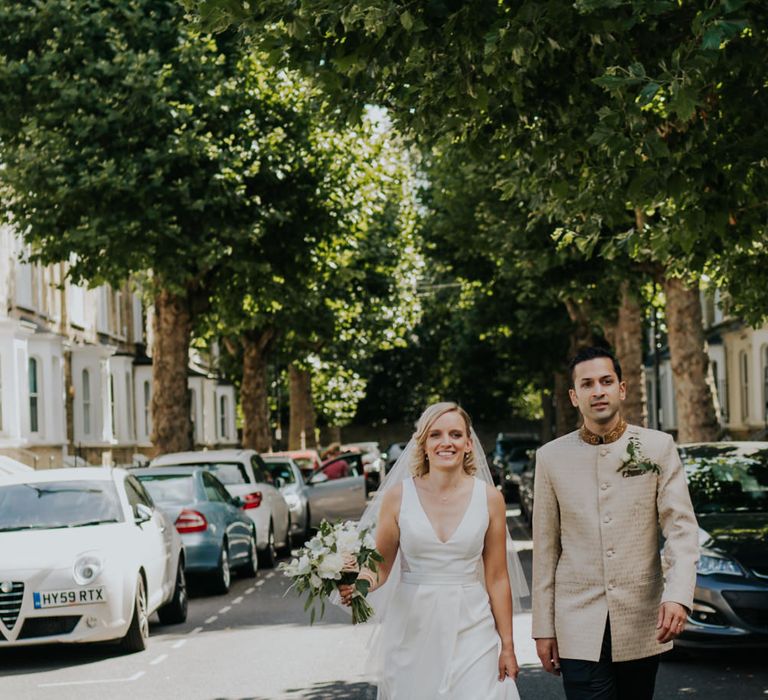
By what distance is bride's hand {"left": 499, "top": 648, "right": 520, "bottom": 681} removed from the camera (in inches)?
231

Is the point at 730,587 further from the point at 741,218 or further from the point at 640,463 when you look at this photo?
the point at 640,463

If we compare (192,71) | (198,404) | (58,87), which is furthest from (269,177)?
(198,404)

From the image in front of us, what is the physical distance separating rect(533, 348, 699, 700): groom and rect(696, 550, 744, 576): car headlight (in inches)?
184

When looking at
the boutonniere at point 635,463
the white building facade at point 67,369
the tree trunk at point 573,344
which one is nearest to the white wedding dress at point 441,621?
the boutonniere at point 635,463

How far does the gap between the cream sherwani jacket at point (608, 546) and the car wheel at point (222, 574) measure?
1112 centimetres

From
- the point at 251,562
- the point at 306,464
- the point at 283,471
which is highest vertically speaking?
the point at 306,464

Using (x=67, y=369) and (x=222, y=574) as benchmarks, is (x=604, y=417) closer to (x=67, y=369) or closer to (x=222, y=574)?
(x=222, y=574)

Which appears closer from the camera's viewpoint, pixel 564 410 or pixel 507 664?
pixel 507 664

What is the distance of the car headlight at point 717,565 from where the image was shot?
1015 cm

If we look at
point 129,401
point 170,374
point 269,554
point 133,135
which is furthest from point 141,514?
point 129,401

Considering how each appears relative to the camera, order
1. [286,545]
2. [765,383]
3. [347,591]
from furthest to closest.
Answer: [765,383], [286,545], [347,591]

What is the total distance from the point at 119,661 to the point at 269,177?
58.0ft

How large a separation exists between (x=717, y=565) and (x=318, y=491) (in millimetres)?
16482

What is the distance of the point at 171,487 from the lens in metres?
17.1
